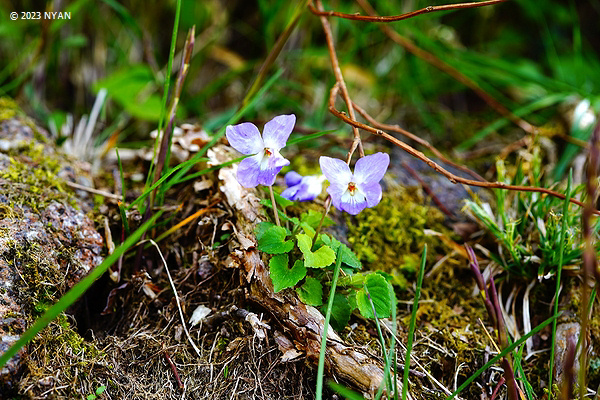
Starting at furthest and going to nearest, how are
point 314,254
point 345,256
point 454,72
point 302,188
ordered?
1. point 454,72
2. point 302,188
3. point 345,256
4. point 314,254

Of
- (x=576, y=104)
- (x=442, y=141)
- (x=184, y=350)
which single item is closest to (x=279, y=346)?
(x=184, y=350)

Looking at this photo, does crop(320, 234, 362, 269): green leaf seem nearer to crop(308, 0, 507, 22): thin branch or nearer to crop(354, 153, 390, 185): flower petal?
crop(354, 153, 390, 185): flower petal

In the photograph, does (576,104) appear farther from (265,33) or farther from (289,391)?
(289,391)

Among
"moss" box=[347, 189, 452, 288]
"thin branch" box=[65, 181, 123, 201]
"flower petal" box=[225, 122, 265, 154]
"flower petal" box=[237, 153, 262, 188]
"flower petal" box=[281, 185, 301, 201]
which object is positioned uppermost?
"flower petal" box=[225, 122, 265, 154]

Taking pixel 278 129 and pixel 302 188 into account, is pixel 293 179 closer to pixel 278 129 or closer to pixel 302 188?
pixel 302 188

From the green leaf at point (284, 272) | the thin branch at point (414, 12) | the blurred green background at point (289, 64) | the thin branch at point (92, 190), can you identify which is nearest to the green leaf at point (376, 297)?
the green leaf at point (284, 272)

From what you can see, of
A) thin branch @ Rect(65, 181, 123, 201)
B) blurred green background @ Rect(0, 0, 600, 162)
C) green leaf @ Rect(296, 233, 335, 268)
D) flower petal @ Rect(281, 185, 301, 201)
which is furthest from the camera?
blurred green background @ Rect(0, 0, 600, 162)
